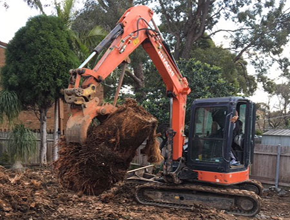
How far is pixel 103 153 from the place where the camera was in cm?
454

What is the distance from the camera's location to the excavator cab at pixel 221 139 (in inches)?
241

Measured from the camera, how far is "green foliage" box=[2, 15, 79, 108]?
396 inches

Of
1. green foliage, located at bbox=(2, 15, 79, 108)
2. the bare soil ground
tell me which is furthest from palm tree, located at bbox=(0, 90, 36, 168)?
the bare soil ground

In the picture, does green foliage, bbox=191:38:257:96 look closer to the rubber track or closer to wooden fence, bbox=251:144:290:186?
wooden fence, bbox=251:144:290:186

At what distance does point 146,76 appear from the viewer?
1997cm

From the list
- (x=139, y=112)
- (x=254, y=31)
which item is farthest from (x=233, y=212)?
(x=254, y=31)

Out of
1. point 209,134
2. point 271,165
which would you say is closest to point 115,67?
point 209,134

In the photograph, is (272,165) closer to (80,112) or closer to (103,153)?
(103,153)

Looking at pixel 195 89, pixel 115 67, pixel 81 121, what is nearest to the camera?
pixel 81 121

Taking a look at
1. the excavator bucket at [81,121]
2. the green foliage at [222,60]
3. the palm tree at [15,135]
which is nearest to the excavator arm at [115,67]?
the excavator bucket at [81,121]

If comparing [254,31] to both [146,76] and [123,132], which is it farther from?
[123,132]

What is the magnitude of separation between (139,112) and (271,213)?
162 inches

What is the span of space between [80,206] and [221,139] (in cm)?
309

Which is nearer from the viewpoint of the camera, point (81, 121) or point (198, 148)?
point (81, 121)
